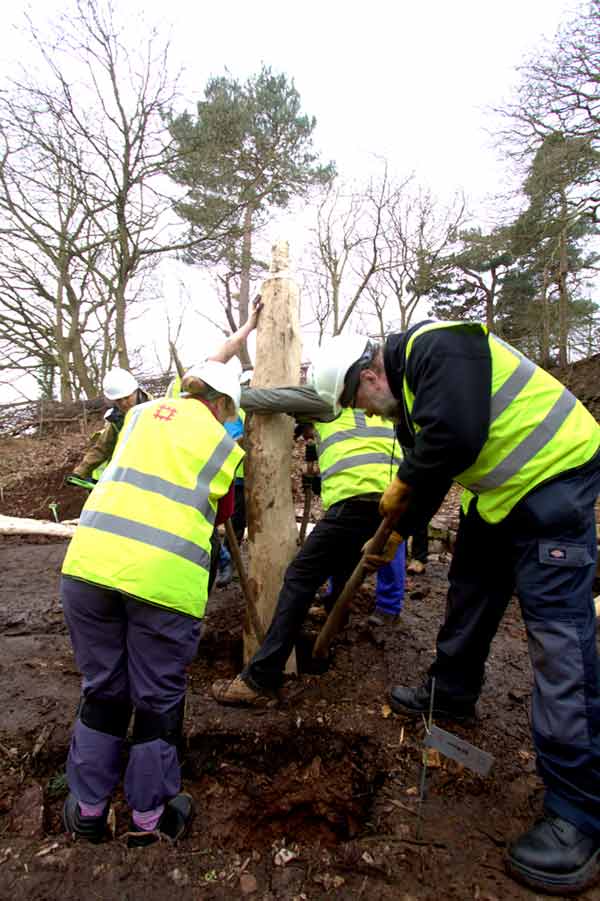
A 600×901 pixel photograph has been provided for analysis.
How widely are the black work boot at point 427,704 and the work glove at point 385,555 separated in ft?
2.43

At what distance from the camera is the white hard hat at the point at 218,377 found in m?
2.25

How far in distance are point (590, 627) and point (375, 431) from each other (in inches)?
60.5

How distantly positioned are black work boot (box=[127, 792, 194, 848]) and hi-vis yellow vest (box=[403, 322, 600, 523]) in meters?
1.81

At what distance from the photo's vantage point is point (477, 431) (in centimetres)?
179

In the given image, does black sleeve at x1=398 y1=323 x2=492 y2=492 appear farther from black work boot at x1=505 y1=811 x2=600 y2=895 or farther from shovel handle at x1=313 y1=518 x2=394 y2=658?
black work boot at x1=505 y1=811 x2=600 y2=895

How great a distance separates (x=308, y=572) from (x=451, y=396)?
136cm

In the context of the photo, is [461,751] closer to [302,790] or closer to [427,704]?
[427,704]

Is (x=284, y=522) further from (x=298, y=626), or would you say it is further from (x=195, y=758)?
(x=195, y=758)

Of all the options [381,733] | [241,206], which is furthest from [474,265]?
[381,733]

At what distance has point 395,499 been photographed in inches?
82.6

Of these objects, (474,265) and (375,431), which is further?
(474,265)

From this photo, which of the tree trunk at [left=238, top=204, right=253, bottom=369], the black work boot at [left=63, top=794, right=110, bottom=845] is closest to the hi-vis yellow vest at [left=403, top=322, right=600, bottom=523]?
the black work boot at [left=63, top=794, right=110, bottom=845]

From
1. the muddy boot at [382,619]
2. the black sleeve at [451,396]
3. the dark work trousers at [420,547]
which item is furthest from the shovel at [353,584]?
the dark work trousers at [420,547]

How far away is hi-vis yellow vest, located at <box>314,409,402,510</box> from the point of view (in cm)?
279
